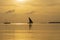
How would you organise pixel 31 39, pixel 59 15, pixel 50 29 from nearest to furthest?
pixel 31 39
pixel 50 29
pixel 59 15

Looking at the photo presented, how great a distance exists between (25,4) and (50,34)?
25.0 inches

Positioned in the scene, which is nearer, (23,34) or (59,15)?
(23,34)

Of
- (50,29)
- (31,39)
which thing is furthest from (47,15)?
(31,39)

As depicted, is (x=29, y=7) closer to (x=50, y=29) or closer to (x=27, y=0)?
(x=27, y=0)

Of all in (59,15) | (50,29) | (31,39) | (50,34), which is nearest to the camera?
(31,39)

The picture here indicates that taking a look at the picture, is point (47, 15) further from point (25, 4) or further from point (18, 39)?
point (18, 39)

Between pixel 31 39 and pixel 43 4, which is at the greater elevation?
pixel 43 4

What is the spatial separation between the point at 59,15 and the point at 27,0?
1.42 feet

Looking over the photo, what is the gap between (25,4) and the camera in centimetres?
184

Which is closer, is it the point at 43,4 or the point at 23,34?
the point at 23,34

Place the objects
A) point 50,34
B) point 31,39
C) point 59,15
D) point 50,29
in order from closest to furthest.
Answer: point 31,39 < point 50,34 < point 50,29 < point 59,15

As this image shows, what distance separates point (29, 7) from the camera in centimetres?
183

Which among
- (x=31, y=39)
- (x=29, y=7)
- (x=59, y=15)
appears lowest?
(x=31, y=39)

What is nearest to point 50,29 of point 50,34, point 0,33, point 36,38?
point 50,34
